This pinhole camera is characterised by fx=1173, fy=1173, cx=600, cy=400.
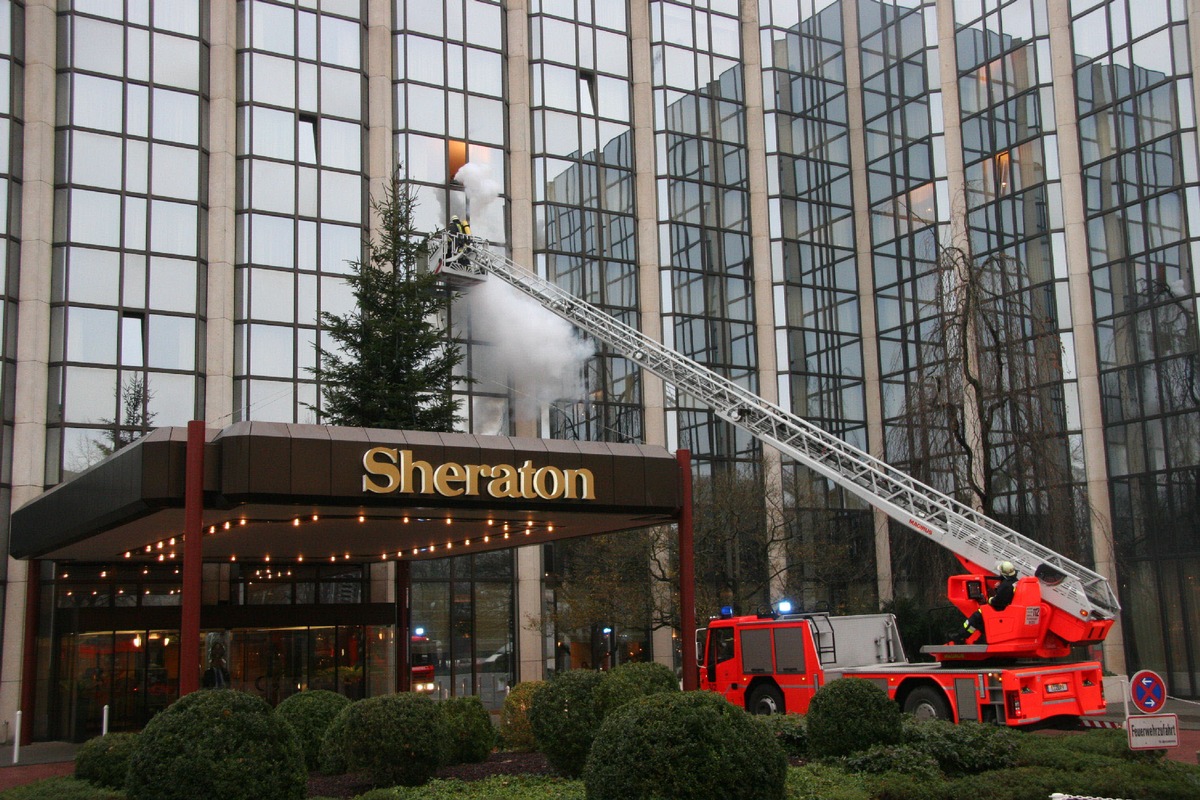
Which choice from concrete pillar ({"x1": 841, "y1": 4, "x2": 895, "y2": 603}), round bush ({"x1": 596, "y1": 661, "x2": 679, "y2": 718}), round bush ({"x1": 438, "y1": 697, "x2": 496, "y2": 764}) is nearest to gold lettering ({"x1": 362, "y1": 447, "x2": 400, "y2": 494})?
round bush ({"x1": 438, "y1": 697, "x2": 496, "y2": 764})

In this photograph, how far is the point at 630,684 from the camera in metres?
17.2

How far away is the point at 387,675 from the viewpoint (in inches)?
1326

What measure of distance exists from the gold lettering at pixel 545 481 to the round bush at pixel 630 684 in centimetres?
335

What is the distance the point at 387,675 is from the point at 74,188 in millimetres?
16980

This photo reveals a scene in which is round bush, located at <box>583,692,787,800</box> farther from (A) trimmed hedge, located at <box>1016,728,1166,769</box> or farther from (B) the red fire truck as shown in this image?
(B) the red fire truck

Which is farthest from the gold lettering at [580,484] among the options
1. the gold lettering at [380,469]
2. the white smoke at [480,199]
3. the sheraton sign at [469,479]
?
the white smoke at [480,199]

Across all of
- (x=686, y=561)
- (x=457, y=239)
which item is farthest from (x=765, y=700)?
(x=457, y=239)

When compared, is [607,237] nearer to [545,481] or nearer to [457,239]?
[457,239]

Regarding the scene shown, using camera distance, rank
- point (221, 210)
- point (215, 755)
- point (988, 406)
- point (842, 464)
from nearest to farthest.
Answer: point (215, 755)
point (842, 464)
point (988, 406)
point (221, 210)

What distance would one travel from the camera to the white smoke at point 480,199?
40500 millimetres

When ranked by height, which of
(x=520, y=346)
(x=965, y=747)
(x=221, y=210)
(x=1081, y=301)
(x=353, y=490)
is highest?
(x=221, y=210)

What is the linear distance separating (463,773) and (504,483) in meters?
4.73

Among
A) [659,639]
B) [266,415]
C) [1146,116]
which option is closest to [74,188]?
[266,415]

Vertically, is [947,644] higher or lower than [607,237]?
lower
